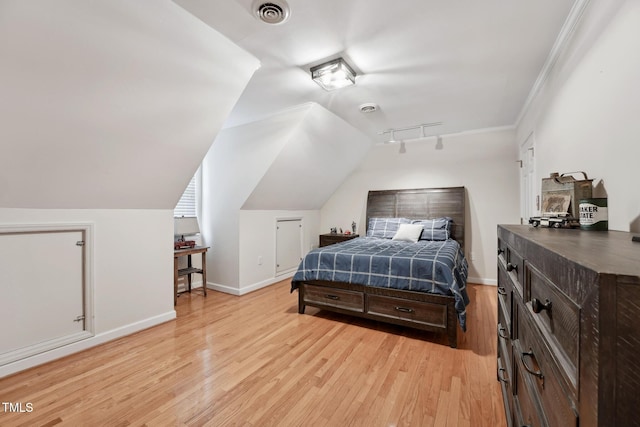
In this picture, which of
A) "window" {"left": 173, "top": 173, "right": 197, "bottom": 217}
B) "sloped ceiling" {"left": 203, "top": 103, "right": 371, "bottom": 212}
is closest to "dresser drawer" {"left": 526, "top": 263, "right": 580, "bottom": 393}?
"sloped ceiling" {"left": 203, "top": 103, "right": 371, "bottom": 212}

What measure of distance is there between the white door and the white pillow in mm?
1308

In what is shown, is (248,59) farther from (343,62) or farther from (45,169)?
(45,169)

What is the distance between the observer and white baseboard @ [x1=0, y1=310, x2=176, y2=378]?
197 cm

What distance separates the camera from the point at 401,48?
210 cm

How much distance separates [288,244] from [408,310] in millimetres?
2597

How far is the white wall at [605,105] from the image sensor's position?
118 centimetres

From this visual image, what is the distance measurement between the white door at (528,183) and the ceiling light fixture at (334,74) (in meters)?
2.07

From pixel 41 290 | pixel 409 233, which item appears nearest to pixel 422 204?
pixel 409 233

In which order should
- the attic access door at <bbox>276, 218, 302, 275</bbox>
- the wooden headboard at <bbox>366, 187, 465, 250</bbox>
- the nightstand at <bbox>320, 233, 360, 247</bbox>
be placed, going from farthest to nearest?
the nightstand at <bbox>320, 233, 360, 247</bbox>
the attic access door at <bbox>276, 218, 302, 275</bbox>
the wooden headboard at <bbox>366, 187, 465, 250</bbox>

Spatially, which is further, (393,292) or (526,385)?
(393,292)

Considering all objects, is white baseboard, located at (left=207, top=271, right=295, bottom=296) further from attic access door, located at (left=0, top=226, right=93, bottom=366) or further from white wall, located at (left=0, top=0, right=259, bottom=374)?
attic access door, located at (left=0, top=226, right=93, bottom=366)

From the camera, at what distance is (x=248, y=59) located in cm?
216

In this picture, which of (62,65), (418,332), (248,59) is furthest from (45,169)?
(418,332)

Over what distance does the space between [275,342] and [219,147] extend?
2827 millimetres
